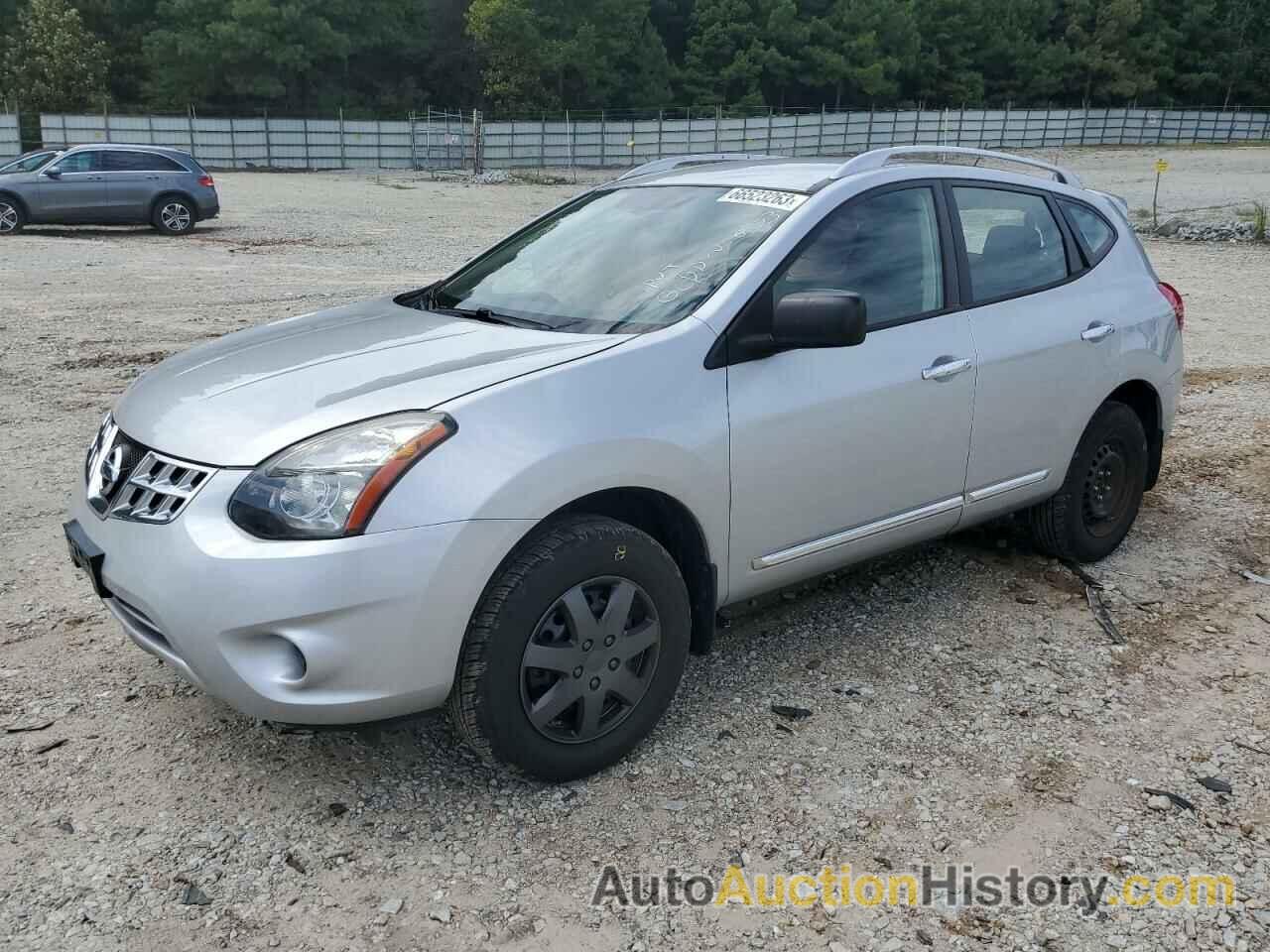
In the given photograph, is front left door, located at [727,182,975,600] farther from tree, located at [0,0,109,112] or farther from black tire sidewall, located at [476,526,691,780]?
tree, located at [0,0,109,112]

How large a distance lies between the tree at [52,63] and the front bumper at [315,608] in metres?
56.0

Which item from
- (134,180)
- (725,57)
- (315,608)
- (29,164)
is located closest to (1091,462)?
(315,608)

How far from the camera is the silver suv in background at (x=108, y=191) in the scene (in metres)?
17.2

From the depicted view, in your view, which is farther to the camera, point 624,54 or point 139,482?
point 624,54

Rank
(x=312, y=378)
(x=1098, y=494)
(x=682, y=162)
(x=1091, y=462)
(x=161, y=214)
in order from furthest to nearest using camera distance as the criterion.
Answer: (x=161, y=214)
(x=1098, y=494)
(x=1091, y=462)
(x=682, y=162)
(x=312, y=378)

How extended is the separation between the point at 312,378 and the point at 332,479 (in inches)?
21.7

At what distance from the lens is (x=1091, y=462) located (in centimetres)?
454

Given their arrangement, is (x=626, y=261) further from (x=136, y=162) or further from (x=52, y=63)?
(x=52, y=63)

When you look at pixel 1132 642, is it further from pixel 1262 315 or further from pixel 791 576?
pixel 1262 315

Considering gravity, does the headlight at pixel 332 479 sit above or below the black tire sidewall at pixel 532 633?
above

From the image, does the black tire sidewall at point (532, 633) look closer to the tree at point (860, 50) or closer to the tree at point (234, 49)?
the tree at point (234, 49)

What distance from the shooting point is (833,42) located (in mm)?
72000

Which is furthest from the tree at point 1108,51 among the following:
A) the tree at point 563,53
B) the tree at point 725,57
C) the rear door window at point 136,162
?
the rear door window at point 136,162

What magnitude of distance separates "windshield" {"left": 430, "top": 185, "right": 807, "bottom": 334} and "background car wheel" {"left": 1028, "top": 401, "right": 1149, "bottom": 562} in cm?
183
